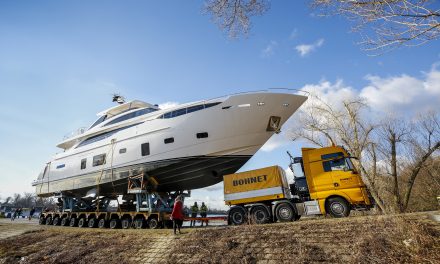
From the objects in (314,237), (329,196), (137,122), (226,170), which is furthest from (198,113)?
(314,237)

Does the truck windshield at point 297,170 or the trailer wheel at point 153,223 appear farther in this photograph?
the trailer wheel at point 153,223

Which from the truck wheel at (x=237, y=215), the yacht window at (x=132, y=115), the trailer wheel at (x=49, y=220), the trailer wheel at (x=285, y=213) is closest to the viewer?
the trailer wheel at (x=285, y=213)

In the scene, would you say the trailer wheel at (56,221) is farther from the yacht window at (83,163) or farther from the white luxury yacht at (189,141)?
the yacht window at (83,163)

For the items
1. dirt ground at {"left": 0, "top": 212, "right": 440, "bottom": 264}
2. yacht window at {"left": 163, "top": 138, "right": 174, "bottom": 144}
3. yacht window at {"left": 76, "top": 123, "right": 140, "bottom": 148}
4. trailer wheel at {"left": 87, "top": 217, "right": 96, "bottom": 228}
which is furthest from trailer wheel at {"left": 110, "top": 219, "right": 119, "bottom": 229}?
yacht window at {"left": 163, "top": 138, "right": 174, "bottom": 144}

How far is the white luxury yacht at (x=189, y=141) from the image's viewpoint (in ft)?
41.2

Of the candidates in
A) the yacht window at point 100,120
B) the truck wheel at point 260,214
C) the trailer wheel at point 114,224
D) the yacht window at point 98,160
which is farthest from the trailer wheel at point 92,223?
the truck wheel at point 260,214

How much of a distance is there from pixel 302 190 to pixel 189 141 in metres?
5.65

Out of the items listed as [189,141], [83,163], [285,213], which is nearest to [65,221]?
[83,163]

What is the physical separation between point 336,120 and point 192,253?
18.2 m

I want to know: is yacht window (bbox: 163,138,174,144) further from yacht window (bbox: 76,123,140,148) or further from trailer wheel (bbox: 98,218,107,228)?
trailer wheel (bbox: 98,218,107,228)

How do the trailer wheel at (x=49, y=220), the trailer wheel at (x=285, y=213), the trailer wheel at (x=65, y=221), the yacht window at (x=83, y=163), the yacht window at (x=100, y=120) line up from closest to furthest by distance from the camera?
the trailer wheel at (x=285, y=213), the yacht window at (x=83, y=163), the trailer wheel at (x=65, y=221), the trailer wheel at (x=49, y=220), the yacht window at (x=100, y=120)

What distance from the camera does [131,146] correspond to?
14.3 metres

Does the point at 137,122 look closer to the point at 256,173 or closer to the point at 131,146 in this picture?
the point at 131,146

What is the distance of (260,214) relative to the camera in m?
10.3
